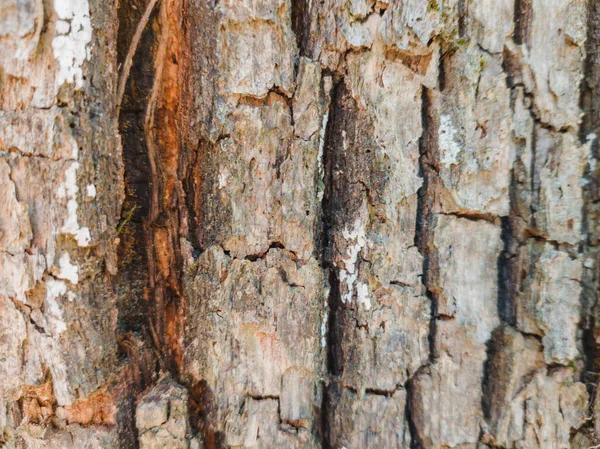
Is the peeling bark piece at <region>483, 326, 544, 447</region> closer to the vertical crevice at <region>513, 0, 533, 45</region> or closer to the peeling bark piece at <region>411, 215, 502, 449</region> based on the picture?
the peeling bark piece at <region>411, 215, 502, 449</region>

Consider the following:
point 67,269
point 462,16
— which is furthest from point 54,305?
point 462,16

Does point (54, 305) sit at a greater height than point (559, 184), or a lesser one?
lesser

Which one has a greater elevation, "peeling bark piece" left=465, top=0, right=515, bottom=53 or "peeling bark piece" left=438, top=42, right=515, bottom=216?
"peeling bark piece" left=465, top=0, right=515, bottom=53

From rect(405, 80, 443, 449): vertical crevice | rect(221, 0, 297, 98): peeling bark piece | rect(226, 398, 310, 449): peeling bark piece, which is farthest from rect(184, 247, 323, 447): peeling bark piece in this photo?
rect(221, 0, 297, 98): peeling bark piece

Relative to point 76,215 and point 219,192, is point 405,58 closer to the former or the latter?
point 219,192

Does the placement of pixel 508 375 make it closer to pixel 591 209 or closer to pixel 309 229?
pixel 591 209

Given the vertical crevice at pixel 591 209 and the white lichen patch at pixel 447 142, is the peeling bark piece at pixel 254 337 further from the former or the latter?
the vertical crevice at pixel 591 209

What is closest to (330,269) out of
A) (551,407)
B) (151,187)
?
(151,187)

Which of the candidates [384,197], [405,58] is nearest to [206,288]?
[384,197]

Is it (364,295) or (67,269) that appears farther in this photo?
(364,295)

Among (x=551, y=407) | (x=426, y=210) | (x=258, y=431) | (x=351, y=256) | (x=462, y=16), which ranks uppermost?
(x=462, y=16)
